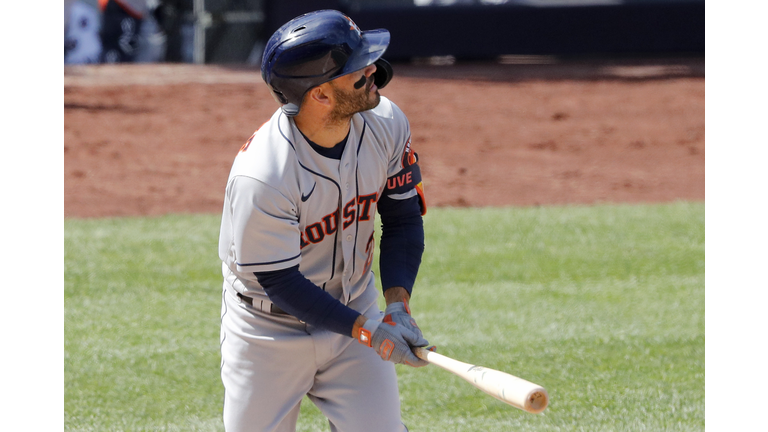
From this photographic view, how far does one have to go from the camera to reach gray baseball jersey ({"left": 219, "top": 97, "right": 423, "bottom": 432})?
8.21 ft

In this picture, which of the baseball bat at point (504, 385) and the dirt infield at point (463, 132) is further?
the dirt infield at point (463, 132)

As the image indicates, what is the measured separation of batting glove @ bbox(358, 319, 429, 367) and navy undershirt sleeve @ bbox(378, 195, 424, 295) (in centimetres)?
31

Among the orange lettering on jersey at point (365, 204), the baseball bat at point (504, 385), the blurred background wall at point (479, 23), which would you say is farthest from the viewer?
the blurred background wall at point (479, 23)

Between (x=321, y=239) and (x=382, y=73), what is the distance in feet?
1.86

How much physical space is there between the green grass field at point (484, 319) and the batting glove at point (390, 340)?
1.51 m

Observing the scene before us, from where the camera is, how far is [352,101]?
2508 millimetres

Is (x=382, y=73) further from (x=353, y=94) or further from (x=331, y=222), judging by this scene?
(x=331, y=222)

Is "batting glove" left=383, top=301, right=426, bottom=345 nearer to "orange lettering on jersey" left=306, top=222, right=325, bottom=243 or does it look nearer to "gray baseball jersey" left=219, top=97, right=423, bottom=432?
"gray baseball jersey" left=219, top=97, right=423, bottom=432

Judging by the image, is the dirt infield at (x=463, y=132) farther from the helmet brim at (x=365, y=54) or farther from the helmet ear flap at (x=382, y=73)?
the helmet brim at (x=365, y=54)

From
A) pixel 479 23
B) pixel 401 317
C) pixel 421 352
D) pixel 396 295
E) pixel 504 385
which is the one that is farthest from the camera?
pixel 479 23

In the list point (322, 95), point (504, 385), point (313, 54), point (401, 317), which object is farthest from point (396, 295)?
point (313, 54)

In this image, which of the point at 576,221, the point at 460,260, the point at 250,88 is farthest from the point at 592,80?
the point at 460,260

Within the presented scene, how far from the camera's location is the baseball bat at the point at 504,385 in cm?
222

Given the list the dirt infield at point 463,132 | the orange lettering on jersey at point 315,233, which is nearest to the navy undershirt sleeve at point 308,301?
the orange lettering on jersey at point 315,233
